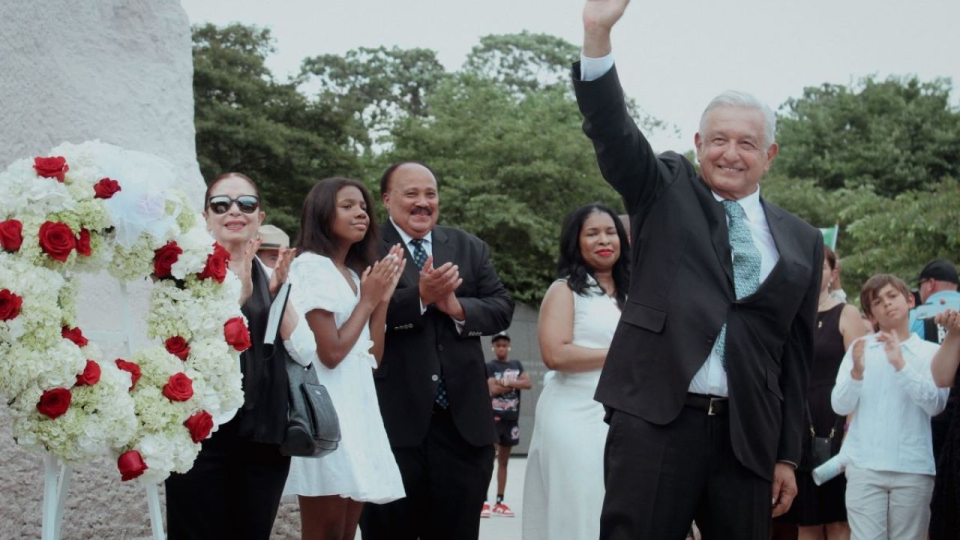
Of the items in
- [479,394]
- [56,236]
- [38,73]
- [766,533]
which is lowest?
[766,533]

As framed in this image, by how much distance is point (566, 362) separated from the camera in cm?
633

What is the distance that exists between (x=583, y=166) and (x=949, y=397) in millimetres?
22897

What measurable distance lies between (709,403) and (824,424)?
4448 mm

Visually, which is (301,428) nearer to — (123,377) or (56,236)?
(123,377)

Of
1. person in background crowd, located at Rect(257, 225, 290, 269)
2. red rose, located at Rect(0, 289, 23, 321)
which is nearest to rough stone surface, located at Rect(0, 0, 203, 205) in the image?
person in background crowd, located at Rect(257, 225, 290, 269)

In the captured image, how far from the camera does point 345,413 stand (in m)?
5.51

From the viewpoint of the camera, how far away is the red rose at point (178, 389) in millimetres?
4191

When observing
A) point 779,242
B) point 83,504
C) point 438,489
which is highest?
point 779,242

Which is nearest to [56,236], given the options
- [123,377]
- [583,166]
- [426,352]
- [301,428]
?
[123,377]

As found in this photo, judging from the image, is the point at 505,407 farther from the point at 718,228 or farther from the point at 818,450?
the point at 718,228

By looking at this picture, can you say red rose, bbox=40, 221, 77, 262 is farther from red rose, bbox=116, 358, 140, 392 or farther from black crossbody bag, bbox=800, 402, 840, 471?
black crossbody bag, bbox=800, 402, 840, 471

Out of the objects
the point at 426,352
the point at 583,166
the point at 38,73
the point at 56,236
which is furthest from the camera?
the point at 583,166

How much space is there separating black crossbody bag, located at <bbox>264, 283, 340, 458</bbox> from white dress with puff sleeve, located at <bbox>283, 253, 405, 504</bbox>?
13cm

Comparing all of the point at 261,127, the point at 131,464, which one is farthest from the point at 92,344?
the point at 261,127
